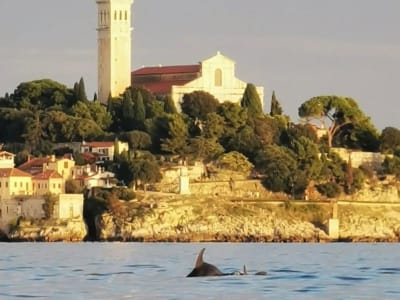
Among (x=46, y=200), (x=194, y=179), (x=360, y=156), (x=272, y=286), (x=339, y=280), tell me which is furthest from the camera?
(x=360, y=156)

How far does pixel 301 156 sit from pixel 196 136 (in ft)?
29.1

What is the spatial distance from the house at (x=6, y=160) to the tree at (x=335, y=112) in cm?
2452

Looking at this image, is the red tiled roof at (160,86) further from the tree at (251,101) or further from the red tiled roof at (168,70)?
the tree at (251,101)

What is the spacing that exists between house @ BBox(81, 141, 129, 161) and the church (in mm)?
10801

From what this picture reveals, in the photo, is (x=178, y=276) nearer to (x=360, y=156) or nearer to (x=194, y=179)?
(x=194, y=179)

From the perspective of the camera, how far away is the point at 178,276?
54.6m

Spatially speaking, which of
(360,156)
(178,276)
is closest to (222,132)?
(360,156)

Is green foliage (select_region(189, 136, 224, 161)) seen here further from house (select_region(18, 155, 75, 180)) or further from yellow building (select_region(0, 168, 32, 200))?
yellow building (select_region(0, 168, 32, 200))

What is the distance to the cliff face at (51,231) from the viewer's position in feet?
364

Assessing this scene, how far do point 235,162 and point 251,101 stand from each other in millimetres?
12811

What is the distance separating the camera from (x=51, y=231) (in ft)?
368

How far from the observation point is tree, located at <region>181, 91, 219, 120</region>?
13125 centimetres

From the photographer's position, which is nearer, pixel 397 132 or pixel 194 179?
pixel 194 179

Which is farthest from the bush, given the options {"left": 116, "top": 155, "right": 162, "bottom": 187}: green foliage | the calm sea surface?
the calm sea surface
